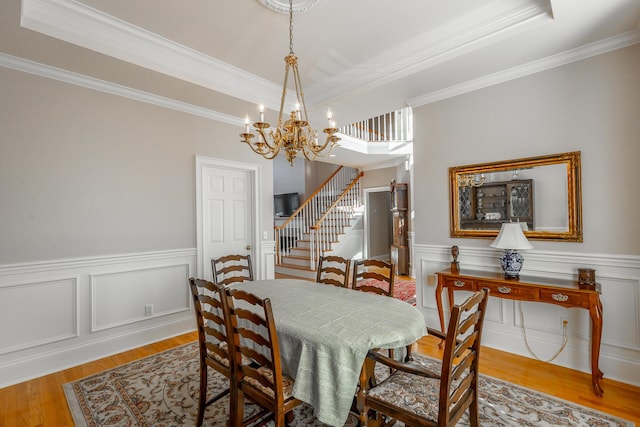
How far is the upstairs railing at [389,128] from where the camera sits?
6.49 meters

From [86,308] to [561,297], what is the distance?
4146mm

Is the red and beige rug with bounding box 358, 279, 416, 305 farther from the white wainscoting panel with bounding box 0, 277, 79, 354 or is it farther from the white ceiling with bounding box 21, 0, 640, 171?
the white wainscoting panel with bounding box 0, 277, 79, 354

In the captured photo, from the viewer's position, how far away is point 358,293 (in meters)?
2.31

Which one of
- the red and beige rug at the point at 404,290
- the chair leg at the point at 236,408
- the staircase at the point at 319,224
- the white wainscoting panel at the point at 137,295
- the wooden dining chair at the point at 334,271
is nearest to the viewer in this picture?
the chair leg at the point at 236,408

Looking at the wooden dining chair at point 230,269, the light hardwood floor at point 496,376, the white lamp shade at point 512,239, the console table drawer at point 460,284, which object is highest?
the white lamp shade at point 512,239

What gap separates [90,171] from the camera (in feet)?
9.68

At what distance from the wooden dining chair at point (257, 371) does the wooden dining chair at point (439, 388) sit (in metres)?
0.40

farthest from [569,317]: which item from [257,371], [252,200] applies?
[252,200]

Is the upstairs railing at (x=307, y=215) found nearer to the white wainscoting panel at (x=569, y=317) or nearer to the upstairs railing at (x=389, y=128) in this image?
the upstairs railing at (x=389, y=128)

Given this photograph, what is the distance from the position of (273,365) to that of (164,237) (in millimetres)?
2549

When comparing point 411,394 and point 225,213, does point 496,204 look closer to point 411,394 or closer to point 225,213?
point 411,394

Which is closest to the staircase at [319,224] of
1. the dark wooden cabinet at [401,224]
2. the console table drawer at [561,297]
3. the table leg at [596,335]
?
the dark wooden cabinet at [401,224]

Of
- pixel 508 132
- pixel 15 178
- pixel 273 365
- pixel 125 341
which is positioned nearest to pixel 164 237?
pixel 125 341

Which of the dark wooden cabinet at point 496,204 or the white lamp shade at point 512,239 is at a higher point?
the dark wooden cabinet at point 496,204
